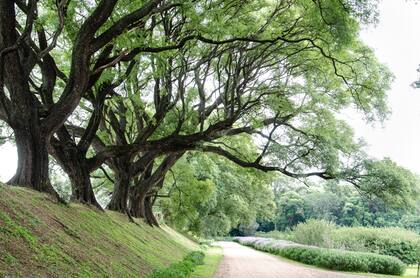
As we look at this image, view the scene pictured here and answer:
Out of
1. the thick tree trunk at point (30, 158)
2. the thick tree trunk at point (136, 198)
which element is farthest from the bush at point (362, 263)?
the thick tree trunk at point (30, 158)

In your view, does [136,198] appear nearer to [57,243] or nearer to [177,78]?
[177,78]

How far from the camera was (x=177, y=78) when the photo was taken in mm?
15312

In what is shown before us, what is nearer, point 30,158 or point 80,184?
point 30,158

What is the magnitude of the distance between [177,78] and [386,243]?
19.0m

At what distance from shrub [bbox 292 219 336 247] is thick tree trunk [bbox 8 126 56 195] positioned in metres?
22.1

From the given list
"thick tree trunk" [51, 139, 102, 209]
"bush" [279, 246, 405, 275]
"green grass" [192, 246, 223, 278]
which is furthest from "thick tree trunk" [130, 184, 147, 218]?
"bush" [279, 246, 405, 275]

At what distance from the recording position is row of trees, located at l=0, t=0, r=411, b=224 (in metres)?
9.66

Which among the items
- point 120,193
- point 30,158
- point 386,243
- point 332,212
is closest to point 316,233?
point 386,243

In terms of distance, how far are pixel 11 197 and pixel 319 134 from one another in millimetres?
11506

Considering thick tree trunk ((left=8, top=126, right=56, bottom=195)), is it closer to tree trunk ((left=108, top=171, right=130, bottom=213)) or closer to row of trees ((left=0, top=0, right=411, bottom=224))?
row of trees ((left=0, top=0, right=411, bottom=224))

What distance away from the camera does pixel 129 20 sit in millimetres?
8297

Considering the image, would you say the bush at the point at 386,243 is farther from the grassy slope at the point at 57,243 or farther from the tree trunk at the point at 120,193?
the grassy slope at the point at 57,243

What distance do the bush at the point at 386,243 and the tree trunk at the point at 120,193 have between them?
15036mm

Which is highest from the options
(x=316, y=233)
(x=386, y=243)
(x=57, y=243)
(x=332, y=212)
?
(x=332, y=212)
